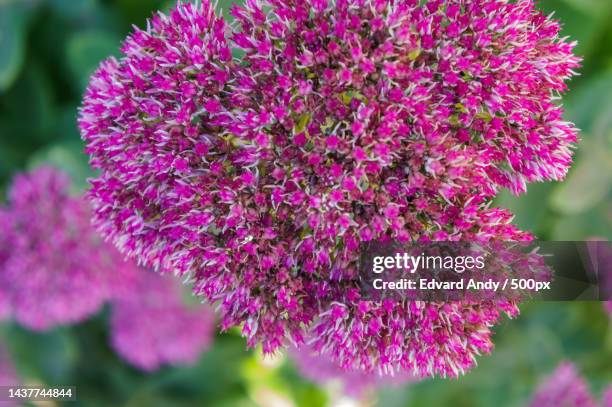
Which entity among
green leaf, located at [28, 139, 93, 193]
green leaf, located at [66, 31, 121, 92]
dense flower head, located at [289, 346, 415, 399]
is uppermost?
green leaf, located at [66, 31, 121, 92]

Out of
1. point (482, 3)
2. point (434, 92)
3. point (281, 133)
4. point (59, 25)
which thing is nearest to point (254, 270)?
point (281, 133)

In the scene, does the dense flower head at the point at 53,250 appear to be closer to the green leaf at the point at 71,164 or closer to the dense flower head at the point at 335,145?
the green leaf at the point at 71,164

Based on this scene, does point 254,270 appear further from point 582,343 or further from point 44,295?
point 582,343

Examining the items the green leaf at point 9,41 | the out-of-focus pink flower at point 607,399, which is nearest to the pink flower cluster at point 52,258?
the green leaf at point 9,41

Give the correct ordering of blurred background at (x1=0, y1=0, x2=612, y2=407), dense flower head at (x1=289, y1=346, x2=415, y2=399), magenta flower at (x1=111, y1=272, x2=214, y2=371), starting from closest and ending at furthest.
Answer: blurred background at (x1=0, y1=0, x2=612, y2=407), dense flower head at (x1=289, y1=346, x2=415, y2=399), magenta flower at (x1=111, y1=272, x2=214, y2=371)

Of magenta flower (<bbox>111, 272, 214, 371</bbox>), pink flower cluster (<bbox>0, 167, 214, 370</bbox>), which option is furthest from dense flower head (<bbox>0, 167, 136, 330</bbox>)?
magenta flower (<bbox>111, 272, 214, 371</bbox>)

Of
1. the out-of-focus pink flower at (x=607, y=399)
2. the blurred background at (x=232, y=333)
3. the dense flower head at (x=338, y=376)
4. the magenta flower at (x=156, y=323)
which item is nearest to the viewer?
the out-of-focus pink flower at (x=607, y=399)

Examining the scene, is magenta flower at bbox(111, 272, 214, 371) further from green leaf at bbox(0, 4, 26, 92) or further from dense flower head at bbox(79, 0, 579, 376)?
dense flower head at bbox(79, 0, 579, 376)
